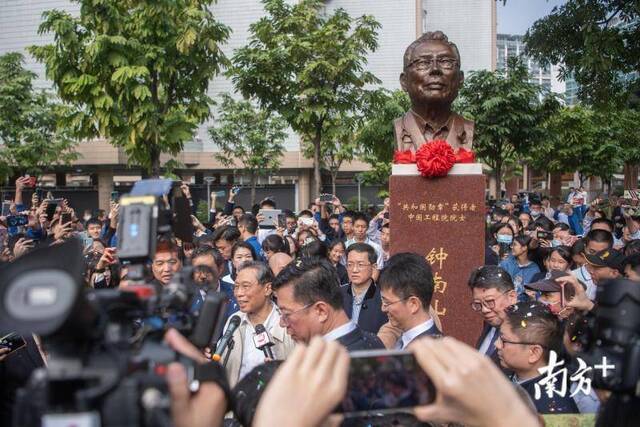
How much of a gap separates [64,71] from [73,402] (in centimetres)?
1059

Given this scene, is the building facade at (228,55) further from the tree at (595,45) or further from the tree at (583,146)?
the tree at (595,45)

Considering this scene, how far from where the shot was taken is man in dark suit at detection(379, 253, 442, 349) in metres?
3.55

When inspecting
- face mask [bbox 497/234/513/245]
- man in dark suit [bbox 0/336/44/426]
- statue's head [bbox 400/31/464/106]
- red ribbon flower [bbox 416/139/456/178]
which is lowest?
man in dark suit [bbox 0/336/44/426]

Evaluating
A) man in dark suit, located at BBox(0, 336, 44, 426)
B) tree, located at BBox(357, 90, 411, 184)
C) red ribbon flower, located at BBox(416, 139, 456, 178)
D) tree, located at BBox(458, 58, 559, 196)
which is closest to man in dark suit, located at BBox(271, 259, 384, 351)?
man in dark suit, located at BBox(0, 336, 44, 426)

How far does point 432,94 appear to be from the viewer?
659cm

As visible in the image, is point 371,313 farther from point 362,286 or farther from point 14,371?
point 14,371

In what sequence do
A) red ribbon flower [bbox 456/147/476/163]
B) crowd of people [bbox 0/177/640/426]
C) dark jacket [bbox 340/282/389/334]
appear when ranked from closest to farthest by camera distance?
1. crowd of people [bbox 0/177/640/426]
2. dark jacket [bbox 340/282/389/334]
3. red ribbon flower [bbox 456/147/476/163]

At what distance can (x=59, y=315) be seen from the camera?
43.6 inches

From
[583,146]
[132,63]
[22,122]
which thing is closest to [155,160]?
[132,63]

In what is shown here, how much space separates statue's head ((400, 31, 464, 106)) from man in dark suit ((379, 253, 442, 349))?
341cm

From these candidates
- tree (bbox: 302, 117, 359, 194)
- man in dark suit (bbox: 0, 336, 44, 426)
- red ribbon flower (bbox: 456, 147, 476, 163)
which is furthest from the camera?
tree (bbox: 302, 117, 359, 194)

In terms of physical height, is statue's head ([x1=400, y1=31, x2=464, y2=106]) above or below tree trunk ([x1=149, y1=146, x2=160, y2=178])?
above

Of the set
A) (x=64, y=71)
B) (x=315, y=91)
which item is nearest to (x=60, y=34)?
(x=64, y=71)

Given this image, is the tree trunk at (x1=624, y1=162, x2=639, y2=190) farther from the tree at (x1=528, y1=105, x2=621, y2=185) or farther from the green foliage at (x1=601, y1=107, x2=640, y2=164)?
the tree at (x1=528, y1=105, x2=621, y2=185)
